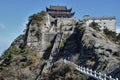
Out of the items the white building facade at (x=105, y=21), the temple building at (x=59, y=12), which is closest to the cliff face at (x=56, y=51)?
the white building facade at (x=105, y=21)

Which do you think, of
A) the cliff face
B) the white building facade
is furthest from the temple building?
the cliff face

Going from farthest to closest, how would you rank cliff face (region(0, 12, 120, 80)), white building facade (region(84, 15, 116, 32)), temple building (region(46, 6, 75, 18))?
temple building (region(46, 6, 75, 18)), white building facade (region(84, 15, 116, 32)), cliff face (region(0, 12, 120, 80))

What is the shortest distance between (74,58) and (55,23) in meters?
20.4

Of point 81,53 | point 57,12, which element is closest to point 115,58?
point 81,53

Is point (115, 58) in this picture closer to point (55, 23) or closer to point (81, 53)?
point (81, 53)

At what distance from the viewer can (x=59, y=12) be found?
81688 mm

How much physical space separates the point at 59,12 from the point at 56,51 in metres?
20.8

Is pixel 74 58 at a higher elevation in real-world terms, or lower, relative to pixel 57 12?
lower

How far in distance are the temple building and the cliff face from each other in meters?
6.17

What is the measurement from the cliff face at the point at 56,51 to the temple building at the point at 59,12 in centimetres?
617

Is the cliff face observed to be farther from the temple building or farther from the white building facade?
the temple building

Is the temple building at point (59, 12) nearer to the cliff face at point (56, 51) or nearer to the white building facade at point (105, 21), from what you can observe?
the white building facade at point (105, 21)

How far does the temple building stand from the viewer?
266ft

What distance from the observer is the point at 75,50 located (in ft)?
190
